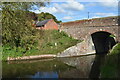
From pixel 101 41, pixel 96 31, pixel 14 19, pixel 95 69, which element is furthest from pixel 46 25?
pixel 14 19

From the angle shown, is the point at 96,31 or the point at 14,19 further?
the point at 96,31

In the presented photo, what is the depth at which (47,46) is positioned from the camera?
17.9 m

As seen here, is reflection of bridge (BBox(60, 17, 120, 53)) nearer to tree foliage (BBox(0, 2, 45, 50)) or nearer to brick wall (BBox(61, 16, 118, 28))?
brick wall (BBox(61, 16, 118, 28))

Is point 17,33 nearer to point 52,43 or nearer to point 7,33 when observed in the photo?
point 7,33

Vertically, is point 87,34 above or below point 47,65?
above

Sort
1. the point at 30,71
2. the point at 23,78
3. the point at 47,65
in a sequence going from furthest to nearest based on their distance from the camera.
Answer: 1. the point at 47,65
2. the point at 30,71
3. the point at 23,78

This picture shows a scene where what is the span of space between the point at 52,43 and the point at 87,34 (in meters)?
4.60

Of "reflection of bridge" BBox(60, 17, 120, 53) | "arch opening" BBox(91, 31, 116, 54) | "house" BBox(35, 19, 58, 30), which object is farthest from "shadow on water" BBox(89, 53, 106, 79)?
"house" BBox(35, 19, 58, 30)

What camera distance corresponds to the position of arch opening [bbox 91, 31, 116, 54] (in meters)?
19.2

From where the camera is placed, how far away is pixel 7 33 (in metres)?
5.35

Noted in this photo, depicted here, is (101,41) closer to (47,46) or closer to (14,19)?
(47,46)

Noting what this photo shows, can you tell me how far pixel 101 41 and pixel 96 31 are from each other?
3.68 m

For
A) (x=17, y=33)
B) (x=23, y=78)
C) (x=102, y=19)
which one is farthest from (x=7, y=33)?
(x=102, y=19)

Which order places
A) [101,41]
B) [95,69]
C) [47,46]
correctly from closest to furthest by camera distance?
[95,69], [47,46], [101,41]
